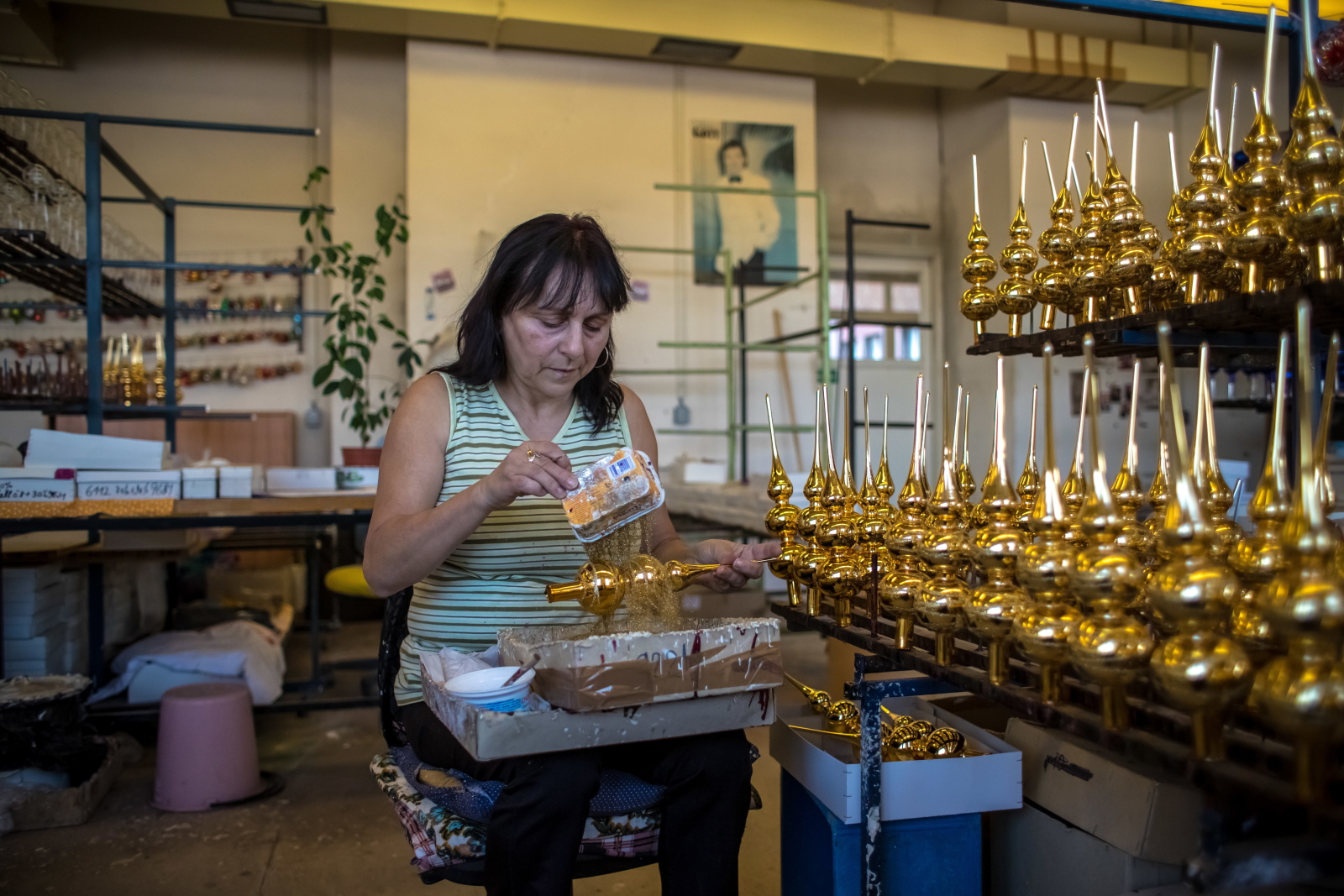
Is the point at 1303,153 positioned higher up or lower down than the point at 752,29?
lower down

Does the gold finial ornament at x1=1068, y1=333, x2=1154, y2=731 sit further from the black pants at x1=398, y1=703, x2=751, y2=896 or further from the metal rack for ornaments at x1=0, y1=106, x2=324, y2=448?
the metal rack for ornaments at x1=0, y1=106, x2=324, y2=448

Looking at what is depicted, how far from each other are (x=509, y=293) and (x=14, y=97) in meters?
2.54

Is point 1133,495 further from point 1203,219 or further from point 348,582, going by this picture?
point 348,582

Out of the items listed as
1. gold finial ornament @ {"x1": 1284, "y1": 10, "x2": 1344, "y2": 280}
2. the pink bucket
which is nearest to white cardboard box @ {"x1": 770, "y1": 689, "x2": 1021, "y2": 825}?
gold finial ornament @ {"x1": 1284, "y1": 10, "x2": 1344, "y2": 280}

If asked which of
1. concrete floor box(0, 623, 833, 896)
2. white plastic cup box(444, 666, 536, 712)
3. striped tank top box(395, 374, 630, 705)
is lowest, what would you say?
concrete floor box(0, 623, 833, 896)

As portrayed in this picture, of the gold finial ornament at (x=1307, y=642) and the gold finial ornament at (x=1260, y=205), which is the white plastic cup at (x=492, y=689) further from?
the gold finial ornament at (x=1260, y=205)

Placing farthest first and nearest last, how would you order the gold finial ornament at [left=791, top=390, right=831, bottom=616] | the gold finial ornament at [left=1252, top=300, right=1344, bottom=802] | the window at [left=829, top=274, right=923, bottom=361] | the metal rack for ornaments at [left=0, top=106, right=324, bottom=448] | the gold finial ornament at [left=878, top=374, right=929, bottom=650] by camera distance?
the window at [left=829, top=274, right=923, bottom=361], the metal rack for ornaments at [left=0, top=106, right=324, bottom=448], the gold finial ornament at [left=791, top=390, right=831, bottom=616], the gold finial ornament at [left=878, top=374, right=929, bottom=650], the gold finial ornament at [left=1252, top=300, right=1344, bottom=802]

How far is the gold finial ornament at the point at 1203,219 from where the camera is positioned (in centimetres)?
112

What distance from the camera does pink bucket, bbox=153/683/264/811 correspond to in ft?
8.49

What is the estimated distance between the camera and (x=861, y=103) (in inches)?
269

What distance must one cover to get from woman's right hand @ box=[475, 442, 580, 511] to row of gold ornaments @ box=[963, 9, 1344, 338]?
688 mm

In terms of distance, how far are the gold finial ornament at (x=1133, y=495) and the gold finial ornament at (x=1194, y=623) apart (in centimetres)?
28

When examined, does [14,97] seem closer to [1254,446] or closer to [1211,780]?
[1211,780]

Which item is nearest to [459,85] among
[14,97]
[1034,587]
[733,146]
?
[733,146]
